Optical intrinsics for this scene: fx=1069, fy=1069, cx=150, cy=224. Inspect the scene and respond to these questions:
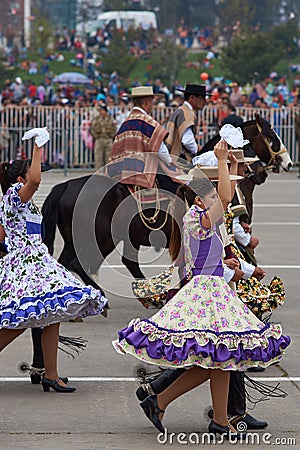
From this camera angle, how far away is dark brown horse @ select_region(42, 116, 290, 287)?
10.3 m

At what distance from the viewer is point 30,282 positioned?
707cm

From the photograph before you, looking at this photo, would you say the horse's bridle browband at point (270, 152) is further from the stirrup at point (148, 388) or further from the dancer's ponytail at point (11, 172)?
the stirrup at point (148, 388)

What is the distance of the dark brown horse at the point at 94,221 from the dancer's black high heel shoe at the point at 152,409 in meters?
4.13

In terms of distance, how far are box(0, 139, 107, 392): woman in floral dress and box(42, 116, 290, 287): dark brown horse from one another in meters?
2.91

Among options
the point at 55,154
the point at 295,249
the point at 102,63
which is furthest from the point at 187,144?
the point at 102,63

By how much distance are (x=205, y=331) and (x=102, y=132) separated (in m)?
19.2

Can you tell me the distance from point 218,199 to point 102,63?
46.8 metres

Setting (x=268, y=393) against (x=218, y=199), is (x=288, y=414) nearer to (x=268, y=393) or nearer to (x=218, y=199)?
(x=268, y=393)

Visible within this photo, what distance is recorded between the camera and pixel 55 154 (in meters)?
26.5

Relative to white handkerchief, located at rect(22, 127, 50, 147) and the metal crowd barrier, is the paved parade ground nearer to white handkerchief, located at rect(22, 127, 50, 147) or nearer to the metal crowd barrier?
white handkerchief, located at rect(22, 127, 50, 147)

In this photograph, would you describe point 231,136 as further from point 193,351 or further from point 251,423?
point 251,423

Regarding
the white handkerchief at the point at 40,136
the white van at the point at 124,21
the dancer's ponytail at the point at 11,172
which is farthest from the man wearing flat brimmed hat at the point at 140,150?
the white van at the point at 124,21

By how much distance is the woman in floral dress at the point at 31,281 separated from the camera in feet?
22.9

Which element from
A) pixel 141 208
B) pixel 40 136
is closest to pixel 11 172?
pixel 40 136
